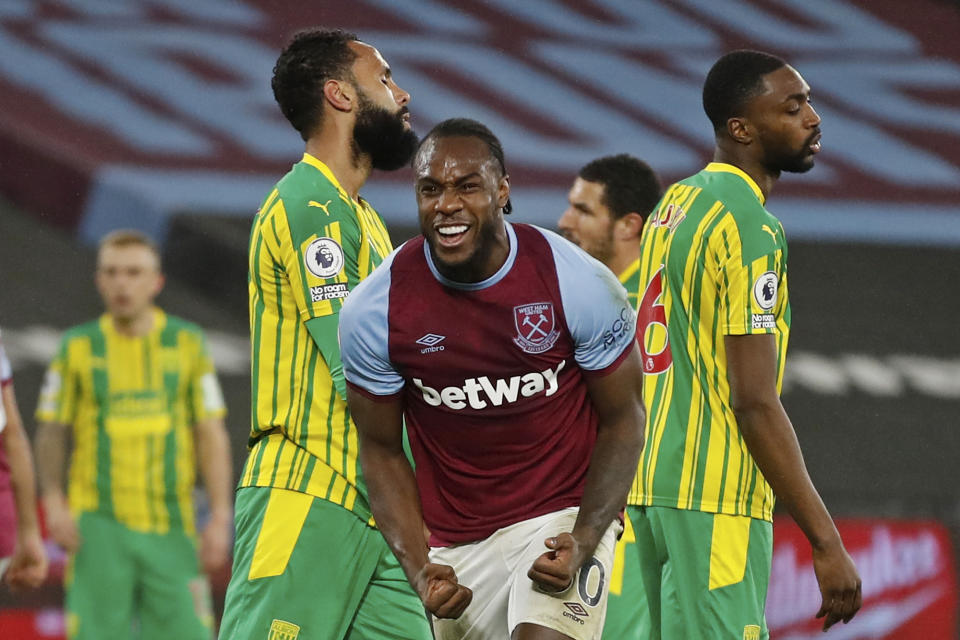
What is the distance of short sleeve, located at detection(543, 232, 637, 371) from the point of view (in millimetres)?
3141

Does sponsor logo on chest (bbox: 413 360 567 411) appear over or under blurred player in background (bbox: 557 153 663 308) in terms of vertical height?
under

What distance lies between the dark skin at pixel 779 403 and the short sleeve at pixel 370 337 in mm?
933

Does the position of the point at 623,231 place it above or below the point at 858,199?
below

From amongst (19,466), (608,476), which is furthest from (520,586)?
(19,466)

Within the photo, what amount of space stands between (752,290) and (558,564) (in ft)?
3.33

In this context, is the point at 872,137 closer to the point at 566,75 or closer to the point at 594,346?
the point at 566,75

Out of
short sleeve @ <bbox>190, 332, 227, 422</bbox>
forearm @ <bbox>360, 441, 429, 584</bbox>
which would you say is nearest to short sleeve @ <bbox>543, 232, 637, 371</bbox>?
forearm @ <bbox>360, 441, 429, 584</bbox>

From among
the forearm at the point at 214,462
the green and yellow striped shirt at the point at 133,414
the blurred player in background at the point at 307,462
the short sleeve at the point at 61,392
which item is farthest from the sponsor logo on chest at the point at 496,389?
the short sleeve at the point at 61,392

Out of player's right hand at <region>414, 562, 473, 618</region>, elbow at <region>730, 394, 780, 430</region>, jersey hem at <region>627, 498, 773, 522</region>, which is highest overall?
elbow at <region>730, 394, 780, 430</region>

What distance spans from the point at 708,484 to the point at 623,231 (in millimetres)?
1889

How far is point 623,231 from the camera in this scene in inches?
220

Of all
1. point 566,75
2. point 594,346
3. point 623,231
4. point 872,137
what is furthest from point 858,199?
point 594,346

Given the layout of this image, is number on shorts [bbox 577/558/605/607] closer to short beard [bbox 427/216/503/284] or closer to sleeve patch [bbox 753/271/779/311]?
short beard [bbox 427/216/503/284]

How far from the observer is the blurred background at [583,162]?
9047 mm
